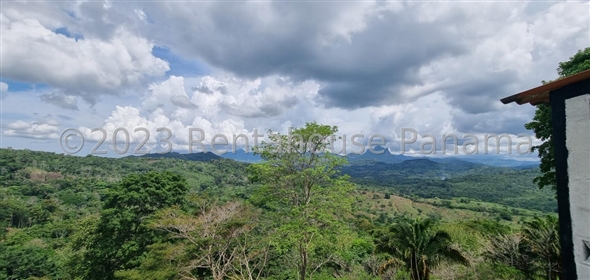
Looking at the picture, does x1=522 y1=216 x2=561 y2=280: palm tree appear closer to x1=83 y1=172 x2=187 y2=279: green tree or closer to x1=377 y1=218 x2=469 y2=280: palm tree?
x1=377 y1=218 x2=469 y2=280: palm tree

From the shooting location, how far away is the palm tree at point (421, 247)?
15.0m

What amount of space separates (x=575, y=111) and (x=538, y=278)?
12.9 m

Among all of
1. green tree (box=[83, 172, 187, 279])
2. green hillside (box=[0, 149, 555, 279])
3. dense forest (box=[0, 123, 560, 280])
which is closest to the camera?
dense forest (box=[0, 123, 560, 280])

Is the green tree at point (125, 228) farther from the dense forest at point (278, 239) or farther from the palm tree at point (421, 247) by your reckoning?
the palm tree at point (421, 247)

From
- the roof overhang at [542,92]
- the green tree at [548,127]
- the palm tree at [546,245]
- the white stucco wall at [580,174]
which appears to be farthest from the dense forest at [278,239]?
the white stucco wall at [580,174]

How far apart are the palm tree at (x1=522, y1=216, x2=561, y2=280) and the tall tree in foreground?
312 inches

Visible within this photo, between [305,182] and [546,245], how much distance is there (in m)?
10.4

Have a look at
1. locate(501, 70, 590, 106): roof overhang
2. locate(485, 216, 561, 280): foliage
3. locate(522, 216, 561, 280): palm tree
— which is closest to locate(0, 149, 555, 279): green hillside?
locate(485, 216, 561, 280): foliage

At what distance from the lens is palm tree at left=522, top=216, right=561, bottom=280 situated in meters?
12.1

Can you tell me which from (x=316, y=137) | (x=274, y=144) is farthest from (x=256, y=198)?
(x=316, y=137)

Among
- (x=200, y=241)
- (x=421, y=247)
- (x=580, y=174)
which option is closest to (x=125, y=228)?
(x=200, y=241)

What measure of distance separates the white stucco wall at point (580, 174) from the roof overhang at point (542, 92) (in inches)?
10.6

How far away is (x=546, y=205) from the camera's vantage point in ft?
372

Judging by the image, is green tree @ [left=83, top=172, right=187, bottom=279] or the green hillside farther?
green tree @ [left=83, top=172, right=187, bottom=279]
